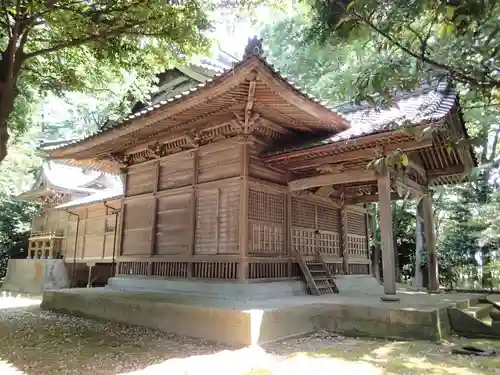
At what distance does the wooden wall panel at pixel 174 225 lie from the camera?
9002mm

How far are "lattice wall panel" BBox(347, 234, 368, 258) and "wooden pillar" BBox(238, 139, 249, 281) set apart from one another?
4534 millimetres

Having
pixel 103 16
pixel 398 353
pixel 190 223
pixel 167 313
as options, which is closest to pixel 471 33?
pixel 398 353

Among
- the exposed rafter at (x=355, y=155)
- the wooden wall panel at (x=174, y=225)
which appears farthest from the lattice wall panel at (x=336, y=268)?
the wooden wall panel at (x=174, y=225)

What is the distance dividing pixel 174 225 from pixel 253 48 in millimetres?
4890

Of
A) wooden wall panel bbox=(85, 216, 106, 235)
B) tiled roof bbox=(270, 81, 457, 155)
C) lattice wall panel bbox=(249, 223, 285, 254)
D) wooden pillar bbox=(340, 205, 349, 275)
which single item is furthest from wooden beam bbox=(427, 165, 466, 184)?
wooden wall panel bbox=(85, 216, 106, 235)

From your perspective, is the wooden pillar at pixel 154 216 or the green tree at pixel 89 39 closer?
the green tree at pixel 89 39

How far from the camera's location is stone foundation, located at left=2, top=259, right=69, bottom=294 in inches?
730

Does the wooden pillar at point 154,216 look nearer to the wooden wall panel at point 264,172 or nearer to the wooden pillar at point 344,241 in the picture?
the wooden wall panel at point 264,172

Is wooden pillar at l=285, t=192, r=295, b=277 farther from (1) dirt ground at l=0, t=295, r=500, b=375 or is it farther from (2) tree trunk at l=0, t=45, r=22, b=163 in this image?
(2) tree trunk at l=0, t=45, r=22, b=163

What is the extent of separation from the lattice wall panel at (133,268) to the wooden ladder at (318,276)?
403cm

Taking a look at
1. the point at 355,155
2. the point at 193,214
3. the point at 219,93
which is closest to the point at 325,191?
the point at 355,155

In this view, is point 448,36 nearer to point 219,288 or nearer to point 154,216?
point 219,288

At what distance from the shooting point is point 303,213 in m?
9.67

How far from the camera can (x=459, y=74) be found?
217cm
